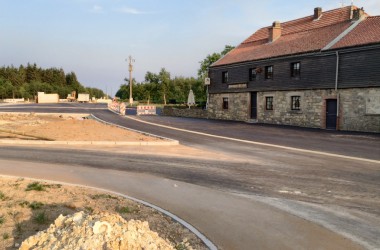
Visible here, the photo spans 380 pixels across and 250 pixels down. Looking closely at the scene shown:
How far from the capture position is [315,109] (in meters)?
26.3

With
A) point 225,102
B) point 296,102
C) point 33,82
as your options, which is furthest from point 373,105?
point 33,82

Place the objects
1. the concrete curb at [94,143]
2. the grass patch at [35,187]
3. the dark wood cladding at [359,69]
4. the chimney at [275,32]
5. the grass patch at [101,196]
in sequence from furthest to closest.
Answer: the chimney at [275,32] < the dark wood cladding at [359,69] < the concrete curb at [94,143] < the grass patch at [35,187] < the grass patch at [101,196]

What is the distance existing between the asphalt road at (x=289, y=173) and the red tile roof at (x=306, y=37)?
12.1 m

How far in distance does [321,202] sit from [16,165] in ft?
28.2

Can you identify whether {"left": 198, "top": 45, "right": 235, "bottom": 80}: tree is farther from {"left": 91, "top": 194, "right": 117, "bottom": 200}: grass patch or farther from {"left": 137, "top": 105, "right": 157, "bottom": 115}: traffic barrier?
{"left": 91, "top": 194, "right": 117, "bottom": 200}: grass patch

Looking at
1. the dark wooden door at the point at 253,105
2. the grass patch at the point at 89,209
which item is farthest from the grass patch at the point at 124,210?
the dark wooden door at the point at 253,105

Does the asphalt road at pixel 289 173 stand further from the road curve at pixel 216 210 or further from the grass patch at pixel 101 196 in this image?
the grass patch at pixel 101 196

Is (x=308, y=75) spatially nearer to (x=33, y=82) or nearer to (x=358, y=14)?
(x=358, y=14)

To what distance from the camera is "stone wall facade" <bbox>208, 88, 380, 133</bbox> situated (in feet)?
75.1

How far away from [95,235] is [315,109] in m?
25.1

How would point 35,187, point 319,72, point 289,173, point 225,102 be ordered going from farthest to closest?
point 225,102, point 319,72, point 289,173, point 35,187

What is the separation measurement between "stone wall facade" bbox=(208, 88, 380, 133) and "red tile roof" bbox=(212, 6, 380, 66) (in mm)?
3449

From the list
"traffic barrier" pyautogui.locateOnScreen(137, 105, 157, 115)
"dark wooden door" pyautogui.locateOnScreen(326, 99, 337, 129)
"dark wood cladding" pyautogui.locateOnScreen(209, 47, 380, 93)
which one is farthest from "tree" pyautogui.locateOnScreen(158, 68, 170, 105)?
"dark wooden door" pyautogui.locateOnScreen(326, 99, 337, 129)

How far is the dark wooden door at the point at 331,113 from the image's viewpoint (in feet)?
82.3
